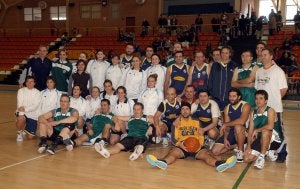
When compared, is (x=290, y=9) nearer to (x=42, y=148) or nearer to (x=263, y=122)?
(x=263, y=122)

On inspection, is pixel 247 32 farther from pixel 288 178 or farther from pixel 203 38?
pixel 288 178

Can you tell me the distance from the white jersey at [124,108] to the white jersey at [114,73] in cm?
88

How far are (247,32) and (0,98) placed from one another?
1062 centimetres

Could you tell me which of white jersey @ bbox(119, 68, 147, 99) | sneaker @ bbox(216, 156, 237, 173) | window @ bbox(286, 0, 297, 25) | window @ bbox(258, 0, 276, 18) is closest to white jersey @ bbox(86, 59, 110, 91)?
white jersey @ bbox(119, 68, 147, 99)

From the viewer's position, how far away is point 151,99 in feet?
20.2

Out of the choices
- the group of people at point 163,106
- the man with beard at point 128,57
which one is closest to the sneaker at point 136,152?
the group of people at point 163,106

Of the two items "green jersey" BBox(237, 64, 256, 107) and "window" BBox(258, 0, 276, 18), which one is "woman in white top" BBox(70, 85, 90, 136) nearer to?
"green jersey" BBox(237, 64, 256, 107)

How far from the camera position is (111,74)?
6.97 metres

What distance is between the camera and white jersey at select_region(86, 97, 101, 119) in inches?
251

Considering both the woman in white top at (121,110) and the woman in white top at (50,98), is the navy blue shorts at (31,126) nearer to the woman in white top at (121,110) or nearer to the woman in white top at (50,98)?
the woman in white top at (50,98)

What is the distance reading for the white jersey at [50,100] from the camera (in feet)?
21.2

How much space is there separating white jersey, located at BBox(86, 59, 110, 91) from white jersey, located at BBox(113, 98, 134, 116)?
1.06 m

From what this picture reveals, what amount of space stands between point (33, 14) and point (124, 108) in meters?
21.9

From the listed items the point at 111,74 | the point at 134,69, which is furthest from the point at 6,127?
the point at 134,69
